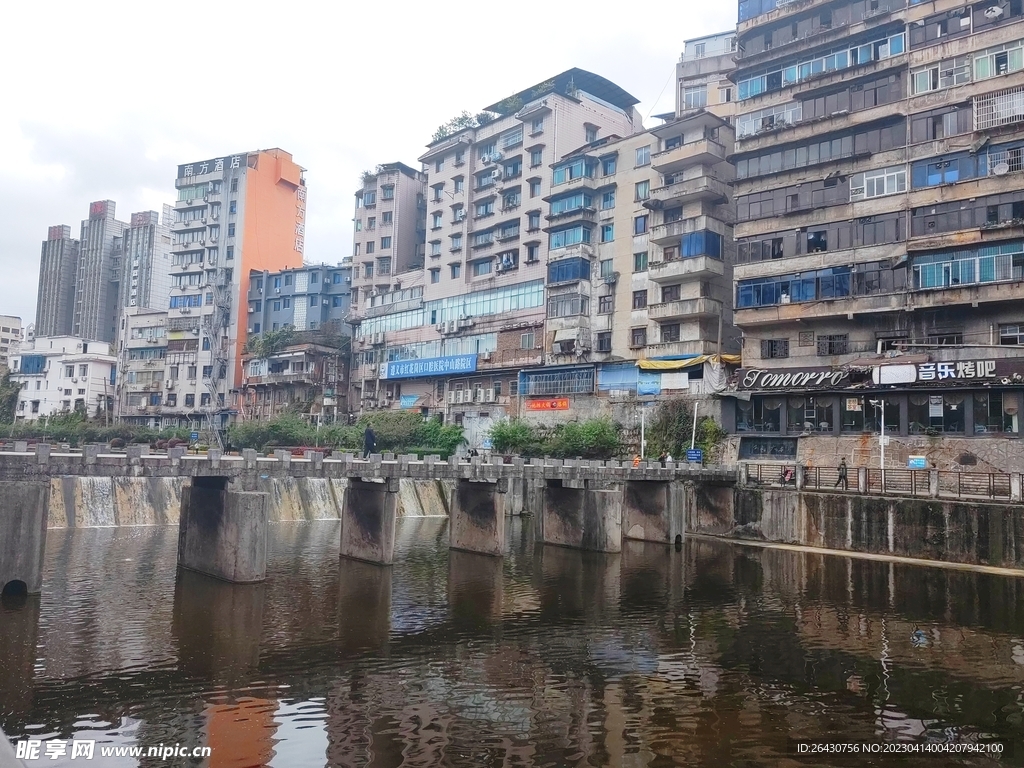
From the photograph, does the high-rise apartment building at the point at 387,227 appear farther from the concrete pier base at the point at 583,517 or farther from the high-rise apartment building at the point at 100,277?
the high-rise apartment building at the point at 100,277

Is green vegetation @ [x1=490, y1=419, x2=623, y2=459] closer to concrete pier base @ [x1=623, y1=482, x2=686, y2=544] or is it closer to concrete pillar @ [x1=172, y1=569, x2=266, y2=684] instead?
concrete pier base @ [x1=623, y1=482, x2=686, y2=544]

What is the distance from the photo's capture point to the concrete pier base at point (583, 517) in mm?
43375

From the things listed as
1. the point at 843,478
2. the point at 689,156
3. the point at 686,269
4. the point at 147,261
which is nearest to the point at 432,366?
the point at 686,269

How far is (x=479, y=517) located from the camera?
4097 centimetres

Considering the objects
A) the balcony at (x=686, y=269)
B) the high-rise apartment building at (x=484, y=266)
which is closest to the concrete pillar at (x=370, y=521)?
the high-rise apartment building at (x=484, y=266)

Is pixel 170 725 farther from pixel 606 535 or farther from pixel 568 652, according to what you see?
pixel 606 535

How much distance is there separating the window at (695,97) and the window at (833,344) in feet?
94.1

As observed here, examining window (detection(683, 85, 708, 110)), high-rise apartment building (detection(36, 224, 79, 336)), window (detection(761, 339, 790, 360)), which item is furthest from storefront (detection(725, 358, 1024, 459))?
high-rise apartment building (detection(36, 224, 79, 336))

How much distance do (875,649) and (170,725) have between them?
2004cm

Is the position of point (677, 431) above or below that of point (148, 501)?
above

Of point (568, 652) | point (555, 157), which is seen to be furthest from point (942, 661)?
point (555, 157)

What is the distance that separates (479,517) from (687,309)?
2959cm

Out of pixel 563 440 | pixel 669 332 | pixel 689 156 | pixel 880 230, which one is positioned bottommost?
pixel 563 440

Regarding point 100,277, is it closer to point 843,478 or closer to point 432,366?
point 432,366
